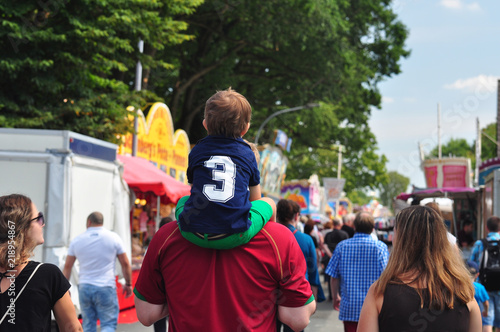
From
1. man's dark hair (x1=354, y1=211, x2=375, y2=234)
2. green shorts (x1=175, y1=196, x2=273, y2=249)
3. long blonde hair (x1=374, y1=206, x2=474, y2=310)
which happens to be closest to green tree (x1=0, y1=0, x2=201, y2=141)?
man's dark hair (x1=354, y1=211, x2=375, y2=234)

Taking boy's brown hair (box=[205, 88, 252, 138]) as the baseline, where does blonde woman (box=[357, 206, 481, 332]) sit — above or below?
below

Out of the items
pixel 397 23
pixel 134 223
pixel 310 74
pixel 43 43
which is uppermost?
pixel 397 23

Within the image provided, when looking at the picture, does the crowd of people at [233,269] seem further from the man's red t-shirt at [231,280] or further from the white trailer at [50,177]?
the white trailer at [50,177]

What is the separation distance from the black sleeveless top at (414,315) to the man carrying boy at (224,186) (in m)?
0.63

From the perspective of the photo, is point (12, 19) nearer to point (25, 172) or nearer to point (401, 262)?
point (25, 172)

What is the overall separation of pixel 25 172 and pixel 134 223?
22.2ft

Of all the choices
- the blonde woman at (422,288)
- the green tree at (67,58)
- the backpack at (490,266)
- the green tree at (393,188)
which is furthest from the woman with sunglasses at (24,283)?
the green tree at (393,188)

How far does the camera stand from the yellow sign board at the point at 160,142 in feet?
A: 57.8

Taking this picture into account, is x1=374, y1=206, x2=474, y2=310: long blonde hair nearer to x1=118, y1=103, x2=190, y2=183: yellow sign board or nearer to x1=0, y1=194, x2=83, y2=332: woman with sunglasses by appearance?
x1=0, y1=194, x2=83, y2=332: woman with sunglasses

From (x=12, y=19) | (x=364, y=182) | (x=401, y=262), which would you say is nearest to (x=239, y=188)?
(x=401, y=262)

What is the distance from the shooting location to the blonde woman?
8.55 feet

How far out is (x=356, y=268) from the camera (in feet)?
20.4

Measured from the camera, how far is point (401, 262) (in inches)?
107

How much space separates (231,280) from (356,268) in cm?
390
